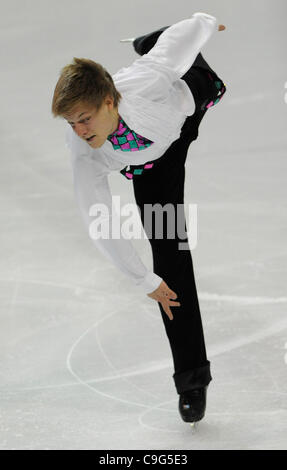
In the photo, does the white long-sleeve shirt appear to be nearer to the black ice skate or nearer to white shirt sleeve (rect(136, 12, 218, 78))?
white shirt sleeve (rect(136, 12, 218, 78))

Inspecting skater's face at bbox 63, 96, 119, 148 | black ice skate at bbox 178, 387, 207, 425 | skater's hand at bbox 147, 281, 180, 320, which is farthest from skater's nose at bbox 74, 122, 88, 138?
black ice skate at bbox 178, 387, 207, 425

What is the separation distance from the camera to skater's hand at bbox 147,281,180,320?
2.01 meters

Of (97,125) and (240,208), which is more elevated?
(97,125)

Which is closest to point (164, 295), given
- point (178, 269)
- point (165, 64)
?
point (178, 269)

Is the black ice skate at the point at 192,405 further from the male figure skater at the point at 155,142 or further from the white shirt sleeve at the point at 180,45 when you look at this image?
the white shirt sleeve at the point at 180,45

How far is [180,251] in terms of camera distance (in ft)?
7.14

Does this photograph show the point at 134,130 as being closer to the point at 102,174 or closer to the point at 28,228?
the point at 102,174

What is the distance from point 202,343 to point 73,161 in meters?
0.65

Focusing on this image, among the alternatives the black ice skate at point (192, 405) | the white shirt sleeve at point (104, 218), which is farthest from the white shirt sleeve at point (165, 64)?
the black ice skate at point (192, 405)

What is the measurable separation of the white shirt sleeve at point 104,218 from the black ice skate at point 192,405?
0.36 meters

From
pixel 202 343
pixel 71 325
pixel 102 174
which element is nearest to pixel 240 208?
pixel 71 325

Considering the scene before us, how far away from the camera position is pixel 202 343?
7.33ft

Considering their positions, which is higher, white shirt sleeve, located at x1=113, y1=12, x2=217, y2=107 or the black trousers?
white shirt sleeve, located at x1=113, y1=12, x2=217, y2=107

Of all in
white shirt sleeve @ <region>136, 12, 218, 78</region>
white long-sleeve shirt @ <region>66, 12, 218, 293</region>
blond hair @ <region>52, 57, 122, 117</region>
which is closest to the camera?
blond hair @ <region>52, 57, 122, 117</region>
